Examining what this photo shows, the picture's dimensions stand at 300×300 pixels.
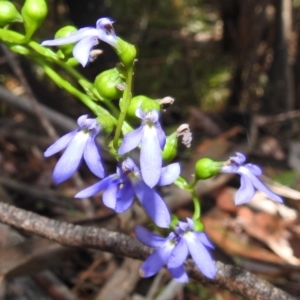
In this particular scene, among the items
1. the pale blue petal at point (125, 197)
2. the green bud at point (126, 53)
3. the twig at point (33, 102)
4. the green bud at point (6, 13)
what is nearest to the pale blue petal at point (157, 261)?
the pale blue petal at point (125, 197)

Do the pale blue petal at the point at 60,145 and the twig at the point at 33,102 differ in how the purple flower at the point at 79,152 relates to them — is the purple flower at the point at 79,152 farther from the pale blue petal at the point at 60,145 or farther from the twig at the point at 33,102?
the twig at the point at 33,102

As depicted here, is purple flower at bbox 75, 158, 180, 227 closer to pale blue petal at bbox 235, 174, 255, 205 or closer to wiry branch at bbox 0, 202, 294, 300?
pale blue petal at bbox 235, 174, 255, 205

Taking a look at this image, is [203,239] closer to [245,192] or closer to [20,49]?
[245,192]

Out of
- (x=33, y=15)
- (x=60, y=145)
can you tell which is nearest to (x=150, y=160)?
(x=60, y=145)

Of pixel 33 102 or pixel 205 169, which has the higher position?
pixel 205 169

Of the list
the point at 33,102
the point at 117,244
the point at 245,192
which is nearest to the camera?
the point at 245,192

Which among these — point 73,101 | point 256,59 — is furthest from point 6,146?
point 256,59

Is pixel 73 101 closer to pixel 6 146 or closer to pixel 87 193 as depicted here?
pixel 6 146

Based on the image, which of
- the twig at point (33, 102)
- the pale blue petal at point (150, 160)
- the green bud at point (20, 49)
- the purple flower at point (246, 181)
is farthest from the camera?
the twig at point (33, 102)
